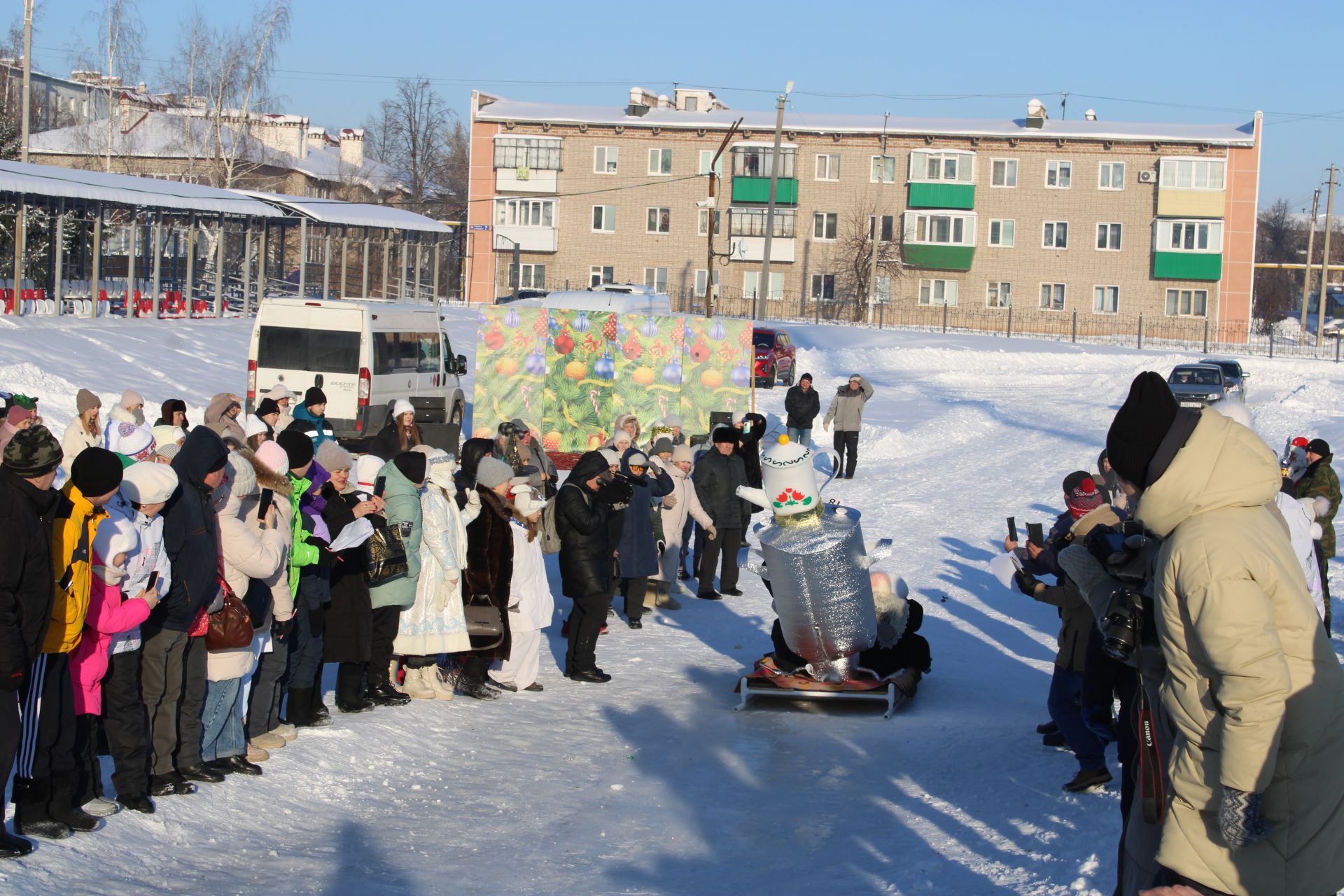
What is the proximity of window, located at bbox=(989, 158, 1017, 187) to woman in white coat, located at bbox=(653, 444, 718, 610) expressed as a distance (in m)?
51.8

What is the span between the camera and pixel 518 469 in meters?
13.0

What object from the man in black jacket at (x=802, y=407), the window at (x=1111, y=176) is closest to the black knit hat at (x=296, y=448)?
the man in black jacket at (x=802, y=407)

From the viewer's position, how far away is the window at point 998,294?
62406 mm

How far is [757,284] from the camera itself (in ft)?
208

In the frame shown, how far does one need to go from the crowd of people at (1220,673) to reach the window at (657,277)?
6030 centimetres

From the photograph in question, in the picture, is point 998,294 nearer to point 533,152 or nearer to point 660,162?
point 660,162

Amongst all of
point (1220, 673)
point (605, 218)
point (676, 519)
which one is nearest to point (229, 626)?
point (1220, 673)

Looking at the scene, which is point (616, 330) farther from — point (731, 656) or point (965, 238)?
point (965, 238)

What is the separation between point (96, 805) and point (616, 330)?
15907 mm

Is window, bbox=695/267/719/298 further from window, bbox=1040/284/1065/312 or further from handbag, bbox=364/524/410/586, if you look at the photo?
handbag, bbox=364/524/410/586

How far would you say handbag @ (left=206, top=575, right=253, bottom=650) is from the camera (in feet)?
22.5

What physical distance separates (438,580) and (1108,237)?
2255 inches

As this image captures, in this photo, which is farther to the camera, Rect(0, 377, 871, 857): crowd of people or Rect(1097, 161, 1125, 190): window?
Rect(1097, 161, 1125, 190): window

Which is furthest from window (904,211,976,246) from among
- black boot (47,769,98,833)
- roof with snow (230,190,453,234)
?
black boot (47,769,98,833)
